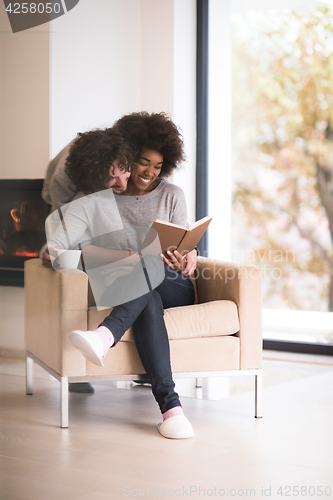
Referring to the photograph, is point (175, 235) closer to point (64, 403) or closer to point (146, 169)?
point (146, 169)

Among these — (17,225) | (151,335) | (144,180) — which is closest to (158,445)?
(151,335)

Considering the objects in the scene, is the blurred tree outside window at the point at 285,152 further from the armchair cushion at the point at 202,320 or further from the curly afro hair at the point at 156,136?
the armchair cushion at the point at 202,320

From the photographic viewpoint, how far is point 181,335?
1.84 m

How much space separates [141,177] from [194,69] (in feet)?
4.87

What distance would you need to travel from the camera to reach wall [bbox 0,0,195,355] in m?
0.66

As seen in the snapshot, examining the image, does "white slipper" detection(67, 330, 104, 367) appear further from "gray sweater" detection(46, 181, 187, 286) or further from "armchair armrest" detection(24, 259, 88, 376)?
"gray sweater" detection(46, 181, 187, 286)

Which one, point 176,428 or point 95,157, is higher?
point 95,157

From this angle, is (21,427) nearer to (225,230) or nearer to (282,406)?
(282,406)

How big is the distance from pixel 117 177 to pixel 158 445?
791 mm

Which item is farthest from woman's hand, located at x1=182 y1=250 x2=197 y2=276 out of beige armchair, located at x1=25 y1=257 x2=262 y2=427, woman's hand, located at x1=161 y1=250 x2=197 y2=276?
beige armchair, located at x1=25 y1=257 x2=262 y2=427

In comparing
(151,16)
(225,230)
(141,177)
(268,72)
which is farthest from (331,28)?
(141,177)

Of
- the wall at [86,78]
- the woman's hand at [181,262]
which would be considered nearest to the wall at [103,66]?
the wall at [86,78]

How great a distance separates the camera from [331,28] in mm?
2994

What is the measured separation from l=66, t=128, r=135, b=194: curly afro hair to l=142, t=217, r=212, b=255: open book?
0.24m
